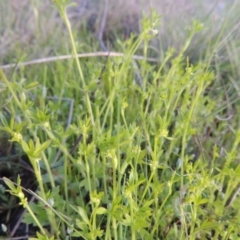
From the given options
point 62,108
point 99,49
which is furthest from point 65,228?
point 99,49

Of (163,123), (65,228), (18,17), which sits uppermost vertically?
(163,123)

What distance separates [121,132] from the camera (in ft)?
2.07

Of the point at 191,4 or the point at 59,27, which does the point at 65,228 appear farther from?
the point at 191,4

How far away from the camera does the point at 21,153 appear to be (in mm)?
855

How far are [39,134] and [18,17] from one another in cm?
Result: 72

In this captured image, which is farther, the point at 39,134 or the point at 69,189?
the point at 39,134

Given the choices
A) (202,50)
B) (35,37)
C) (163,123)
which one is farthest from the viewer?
(35,37)

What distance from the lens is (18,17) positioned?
4.74ft

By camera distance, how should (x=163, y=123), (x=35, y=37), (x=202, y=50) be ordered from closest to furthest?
1. (x=163, y=123)
2. (x=202, y=50)
3. (x=35, y=37)

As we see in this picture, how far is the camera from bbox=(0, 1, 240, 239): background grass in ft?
1.94

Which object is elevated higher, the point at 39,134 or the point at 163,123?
the point at 163,123

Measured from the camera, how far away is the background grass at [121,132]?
590mm

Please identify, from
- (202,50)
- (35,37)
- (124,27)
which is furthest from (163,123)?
(124,27)

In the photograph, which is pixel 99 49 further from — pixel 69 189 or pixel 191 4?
pixel 69 189
